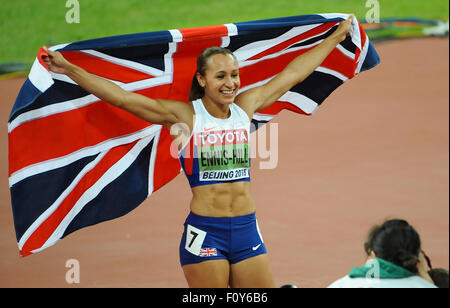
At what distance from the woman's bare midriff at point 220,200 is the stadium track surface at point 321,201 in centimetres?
229

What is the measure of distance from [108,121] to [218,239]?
3.61 ft

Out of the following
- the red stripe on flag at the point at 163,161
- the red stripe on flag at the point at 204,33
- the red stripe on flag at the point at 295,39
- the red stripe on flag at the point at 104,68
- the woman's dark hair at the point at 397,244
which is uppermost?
the red stripe on flag at the point at 295,39

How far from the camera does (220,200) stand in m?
3.98

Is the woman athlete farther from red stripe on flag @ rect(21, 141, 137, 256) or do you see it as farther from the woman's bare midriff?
red stripe on flag @ rect(21, 141, 137, 256)

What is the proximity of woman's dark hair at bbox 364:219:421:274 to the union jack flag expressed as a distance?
1.63 metres

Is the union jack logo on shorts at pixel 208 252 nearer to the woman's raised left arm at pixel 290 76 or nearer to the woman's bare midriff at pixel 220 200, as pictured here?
the woman's bare midriff at pixel 220 200

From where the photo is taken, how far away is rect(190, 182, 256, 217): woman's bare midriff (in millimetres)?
3967

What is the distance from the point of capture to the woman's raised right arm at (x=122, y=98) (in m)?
3.84

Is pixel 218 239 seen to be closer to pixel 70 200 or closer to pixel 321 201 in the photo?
pixel 70 200

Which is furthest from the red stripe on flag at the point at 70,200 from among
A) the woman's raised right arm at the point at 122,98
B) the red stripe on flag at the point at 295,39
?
the red stripe on flag at the point at 295,39

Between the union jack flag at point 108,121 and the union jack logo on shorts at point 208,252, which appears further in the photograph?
the union jack flag at point 108,121

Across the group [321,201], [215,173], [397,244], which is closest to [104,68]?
[215,173]
